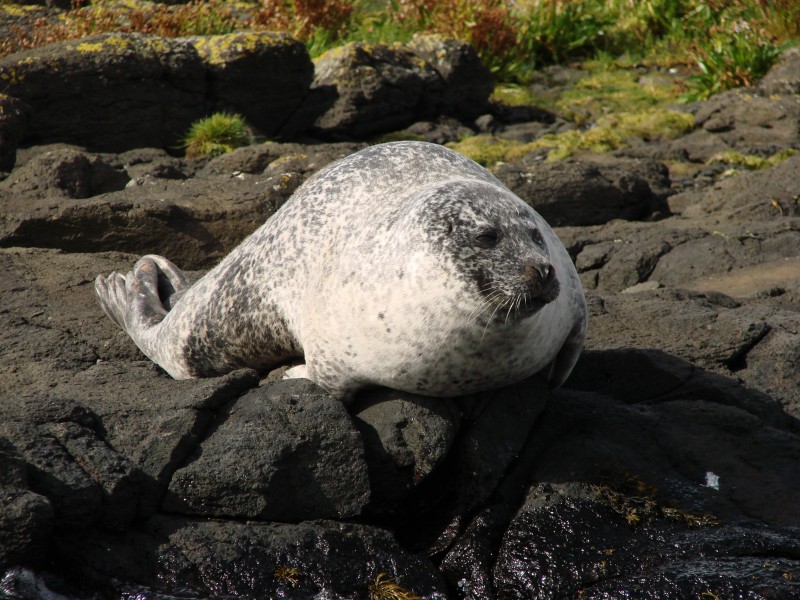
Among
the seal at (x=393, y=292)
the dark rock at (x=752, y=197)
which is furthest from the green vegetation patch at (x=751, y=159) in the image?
the seal at (x=393, y=292)

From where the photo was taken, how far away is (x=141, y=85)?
10906mm

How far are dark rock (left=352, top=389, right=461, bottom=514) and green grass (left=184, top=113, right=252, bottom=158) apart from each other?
6445 mm

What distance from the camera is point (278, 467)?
14.5ft

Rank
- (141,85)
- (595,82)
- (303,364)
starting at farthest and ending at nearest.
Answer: (595,82), (141,85), (303,364)

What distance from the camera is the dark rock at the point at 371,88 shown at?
12.0 m

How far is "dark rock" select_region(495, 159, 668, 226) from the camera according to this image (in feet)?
29.7

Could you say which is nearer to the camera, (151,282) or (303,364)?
(303,364)

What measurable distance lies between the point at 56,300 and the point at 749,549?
4.51 meters

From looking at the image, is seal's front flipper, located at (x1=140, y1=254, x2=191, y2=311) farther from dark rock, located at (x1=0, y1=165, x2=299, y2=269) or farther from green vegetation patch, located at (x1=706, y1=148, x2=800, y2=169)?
green vegetation patch, located at (x1=706, y1=148, x2=800, y2=169)

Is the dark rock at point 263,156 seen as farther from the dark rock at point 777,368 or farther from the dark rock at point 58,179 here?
the dark rock at point 777,368

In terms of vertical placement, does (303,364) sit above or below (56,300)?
above

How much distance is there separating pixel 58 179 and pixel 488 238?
16.7 ft

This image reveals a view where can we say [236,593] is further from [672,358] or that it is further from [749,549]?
[672,358]

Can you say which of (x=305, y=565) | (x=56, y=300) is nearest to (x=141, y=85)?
(x=56, y=300)
